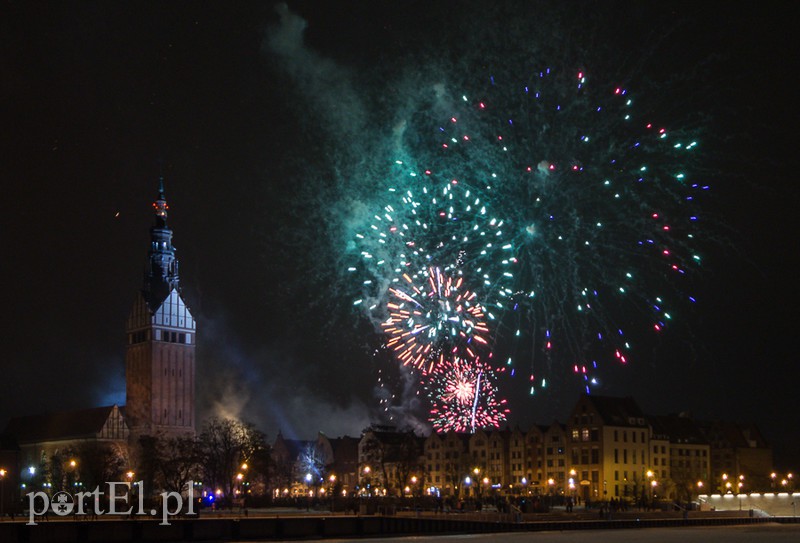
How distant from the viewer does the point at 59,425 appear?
168 meters

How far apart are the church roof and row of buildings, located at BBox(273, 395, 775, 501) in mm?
27868

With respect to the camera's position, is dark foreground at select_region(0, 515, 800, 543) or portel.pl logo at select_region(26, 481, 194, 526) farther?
portel.pl logo at select_region(26, 481, 194, 526)

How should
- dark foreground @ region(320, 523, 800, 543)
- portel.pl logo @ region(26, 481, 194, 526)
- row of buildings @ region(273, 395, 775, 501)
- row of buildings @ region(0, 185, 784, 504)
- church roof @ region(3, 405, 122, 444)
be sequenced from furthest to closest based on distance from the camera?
church roof @ region(3, 405, 122, 444)
row of buildings @ region(0, 185, 784, 504)
row of buildings @ region(273, 395, 775, 501)
portel.pl logo @ region(26, 481, 194, 526)
dark foreground @ region(320, 523, 800, 543)

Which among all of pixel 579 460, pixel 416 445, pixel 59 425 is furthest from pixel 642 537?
pixel 59 425

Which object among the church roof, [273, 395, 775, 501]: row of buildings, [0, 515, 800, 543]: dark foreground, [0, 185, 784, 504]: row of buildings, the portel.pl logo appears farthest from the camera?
the church roof

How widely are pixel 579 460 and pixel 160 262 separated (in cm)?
7622

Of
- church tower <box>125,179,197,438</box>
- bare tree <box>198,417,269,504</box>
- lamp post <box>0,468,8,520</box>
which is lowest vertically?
lamp post <box>0,468,8,520</box>

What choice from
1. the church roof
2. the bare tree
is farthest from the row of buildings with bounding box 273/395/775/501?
the church roof

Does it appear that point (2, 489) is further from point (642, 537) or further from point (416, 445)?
point (642, 537)

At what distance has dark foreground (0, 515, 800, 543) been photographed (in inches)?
2689

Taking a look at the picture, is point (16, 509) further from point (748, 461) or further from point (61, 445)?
point (748, 461)

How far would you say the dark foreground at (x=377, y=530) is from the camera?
68.3 metres

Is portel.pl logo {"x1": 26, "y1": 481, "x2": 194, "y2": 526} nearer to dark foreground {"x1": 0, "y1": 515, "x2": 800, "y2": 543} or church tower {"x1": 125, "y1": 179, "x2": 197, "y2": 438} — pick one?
dark foreground {"x1": 0, "y1": 515, "x2": 800, "y2": 543}

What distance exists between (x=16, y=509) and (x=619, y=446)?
63384mm
